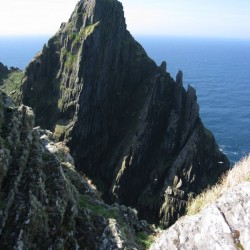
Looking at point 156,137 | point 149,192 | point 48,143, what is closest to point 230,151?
point 156,137

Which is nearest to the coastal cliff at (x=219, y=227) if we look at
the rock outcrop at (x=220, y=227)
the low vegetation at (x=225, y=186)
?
the rock outcrop at (x=220, y=227)

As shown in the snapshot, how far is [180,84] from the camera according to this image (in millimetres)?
95125

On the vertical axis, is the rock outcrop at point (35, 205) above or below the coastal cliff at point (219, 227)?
below

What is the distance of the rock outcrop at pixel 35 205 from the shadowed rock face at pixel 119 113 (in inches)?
2600

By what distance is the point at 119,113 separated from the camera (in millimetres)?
103312

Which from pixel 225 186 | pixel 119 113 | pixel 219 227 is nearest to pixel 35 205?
pixel 225 186

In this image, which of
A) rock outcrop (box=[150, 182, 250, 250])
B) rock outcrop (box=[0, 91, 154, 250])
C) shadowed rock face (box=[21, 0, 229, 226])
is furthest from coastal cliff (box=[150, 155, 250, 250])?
shadowed rock face (box=[21, 0, 229, 226])

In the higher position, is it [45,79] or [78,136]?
[45,79]

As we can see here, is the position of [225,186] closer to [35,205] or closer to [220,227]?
[220,227]

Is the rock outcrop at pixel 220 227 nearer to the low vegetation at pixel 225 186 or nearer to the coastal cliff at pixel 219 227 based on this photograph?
the coastal cliff at pixel 219 227

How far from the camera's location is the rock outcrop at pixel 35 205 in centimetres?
1488

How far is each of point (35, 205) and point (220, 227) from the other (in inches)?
295

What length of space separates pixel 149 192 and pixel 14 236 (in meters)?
→ 75.3

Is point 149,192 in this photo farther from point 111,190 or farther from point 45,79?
point 45,79
